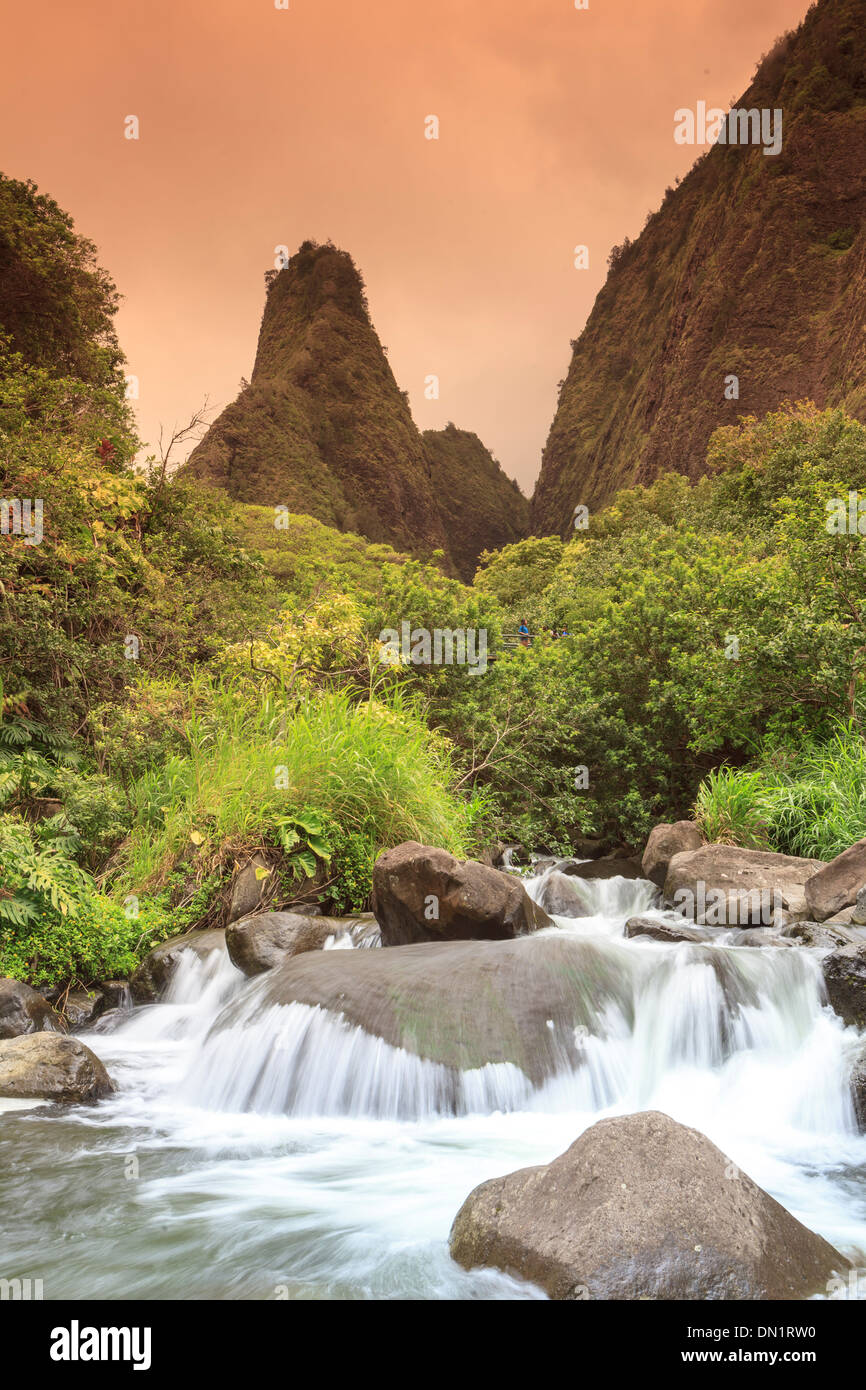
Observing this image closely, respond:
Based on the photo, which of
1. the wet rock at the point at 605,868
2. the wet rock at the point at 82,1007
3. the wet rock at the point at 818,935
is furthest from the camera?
the wet rock at the point at 605,868

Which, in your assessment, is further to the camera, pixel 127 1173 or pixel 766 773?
pixel 766 773

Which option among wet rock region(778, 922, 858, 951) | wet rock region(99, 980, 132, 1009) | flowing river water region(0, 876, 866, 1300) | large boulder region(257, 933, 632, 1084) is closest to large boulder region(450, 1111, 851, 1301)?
flowing river water region(0, 876, 866, 1300)

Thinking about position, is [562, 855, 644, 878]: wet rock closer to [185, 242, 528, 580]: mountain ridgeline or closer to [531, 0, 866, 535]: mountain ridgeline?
[531, 0, 866, 535]: mountain ridgeline

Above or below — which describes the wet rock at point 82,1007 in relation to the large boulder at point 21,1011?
below

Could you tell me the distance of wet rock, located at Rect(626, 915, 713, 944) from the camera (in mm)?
8203

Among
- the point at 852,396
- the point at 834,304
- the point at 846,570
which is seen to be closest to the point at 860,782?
the point at 846,570

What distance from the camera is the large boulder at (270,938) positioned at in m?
7.50

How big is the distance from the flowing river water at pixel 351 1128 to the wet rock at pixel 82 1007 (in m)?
0.20

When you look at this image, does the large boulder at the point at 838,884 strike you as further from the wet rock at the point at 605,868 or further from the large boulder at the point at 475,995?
the wet rock at the point at 605,868

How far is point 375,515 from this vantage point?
69188 mm

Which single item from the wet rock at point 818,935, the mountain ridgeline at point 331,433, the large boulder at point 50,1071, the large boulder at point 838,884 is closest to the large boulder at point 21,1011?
the large boulder at point 50,1071

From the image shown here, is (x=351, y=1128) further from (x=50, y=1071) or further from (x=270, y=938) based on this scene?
(x=270, y=938)
